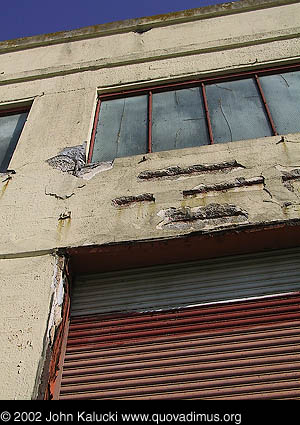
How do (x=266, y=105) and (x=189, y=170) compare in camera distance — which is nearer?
(x=189, y=170)

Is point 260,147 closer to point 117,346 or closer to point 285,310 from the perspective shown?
point 285,310

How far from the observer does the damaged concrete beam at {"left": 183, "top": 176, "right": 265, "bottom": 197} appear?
417 centimetres

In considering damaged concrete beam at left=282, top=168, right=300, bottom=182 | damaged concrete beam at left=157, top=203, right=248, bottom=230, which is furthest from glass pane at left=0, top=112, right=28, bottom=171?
damaged concrete beam at left=282, top=168, right=300, bottom=182

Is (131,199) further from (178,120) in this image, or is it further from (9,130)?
(9,130)

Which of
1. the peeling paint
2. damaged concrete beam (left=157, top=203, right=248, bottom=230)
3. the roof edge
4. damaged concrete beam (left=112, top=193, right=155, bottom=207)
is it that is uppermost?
the roof edge

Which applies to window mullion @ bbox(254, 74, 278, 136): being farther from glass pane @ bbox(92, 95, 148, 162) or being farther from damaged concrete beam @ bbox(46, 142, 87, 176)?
damaged concrete beam @ bbox(46, 142, 87, 176)

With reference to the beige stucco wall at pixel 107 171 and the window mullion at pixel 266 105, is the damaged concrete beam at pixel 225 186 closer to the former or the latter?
the beige stucco wall at pixel 107 171

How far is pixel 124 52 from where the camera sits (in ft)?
21.2

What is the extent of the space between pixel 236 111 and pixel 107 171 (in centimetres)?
176

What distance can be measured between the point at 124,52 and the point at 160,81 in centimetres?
100

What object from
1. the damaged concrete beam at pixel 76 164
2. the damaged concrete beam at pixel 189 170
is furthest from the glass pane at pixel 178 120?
the damaged concrete beam at pixel 76 164

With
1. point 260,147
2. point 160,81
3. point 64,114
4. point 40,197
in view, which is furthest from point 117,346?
point 160,81

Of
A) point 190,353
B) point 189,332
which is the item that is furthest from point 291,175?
point 190,353

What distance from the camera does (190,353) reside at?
333cm
